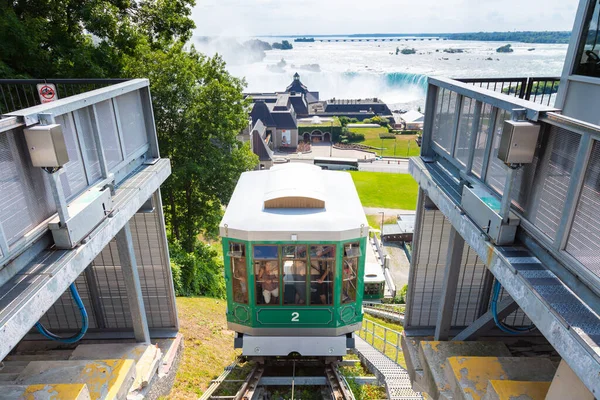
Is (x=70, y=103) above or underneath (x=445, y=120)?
above

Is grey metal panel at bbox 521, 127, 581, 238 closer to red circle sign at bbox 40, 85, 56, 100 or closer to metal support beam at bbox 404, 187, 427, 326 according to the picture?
metal support beam at bbox 404, 187, 427, 326

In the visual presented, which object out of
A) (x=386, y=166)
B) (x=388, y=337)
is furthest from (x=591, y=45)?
(x=386, y=166)

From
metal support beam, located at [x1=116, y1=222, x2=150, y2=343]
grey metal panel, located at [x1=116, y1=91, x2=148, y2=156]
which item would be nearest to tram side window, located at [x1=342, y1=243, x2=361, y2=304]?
metal support beam, located at [x1=116, y1=222, x2=150, y2=343]

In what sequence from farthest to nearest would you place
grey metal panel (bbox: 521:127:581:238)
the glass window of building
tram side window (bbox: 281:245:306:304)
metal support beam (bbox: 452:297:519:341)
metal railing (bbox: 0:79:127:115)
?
tram side window (bbox: 281:245:306:304)
metal railing (bbox: 0:79:127:115)
the glass window of building
metal support beam (bbox: 452:297:519:341)
grey metal panel (bbox: 521:127:581:238)

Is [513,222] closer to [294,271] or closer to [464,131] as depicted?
[464,131]

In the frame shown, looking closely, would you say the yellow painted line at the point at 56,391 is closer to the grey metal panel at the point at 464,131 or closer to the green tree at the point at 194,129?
the grey metal panel at the point at 464,131

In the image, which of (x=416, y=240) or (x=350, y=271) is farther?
(x=350, y=271)
